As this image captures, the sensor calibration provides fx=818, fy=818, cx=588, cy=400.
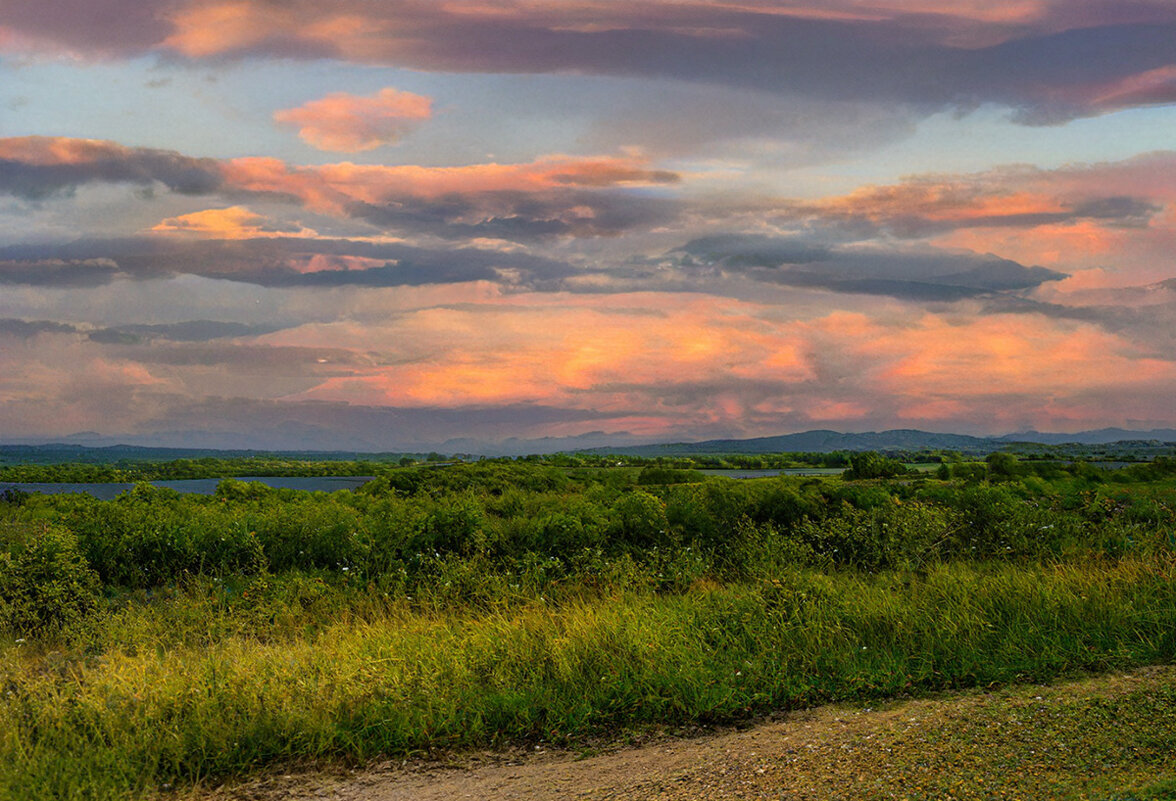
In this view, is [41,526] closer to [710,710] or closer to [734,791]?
[710,710]

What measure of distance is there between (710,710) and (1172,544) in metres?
9.48

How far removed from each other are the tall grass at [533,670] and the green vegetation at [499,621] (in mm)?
28

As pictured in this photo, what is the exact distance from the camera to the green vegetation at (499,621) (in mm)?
6359

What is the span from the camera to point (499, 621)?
870 cm

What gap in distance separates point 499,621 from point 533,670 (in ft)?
4.79

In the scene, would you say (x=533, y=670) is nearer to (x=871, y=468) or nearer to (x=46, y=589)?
(x=46, y=589)

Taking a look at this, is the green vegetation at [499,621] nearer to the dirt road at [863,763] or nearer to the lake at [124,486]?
the dirt road at [863,763]

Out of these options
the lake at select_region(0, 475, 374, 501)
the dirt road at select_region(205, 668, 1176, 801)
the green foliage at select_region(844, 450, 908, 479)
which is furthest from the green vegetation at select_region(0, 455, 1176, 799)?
the green foliage at select_region(844, 450, 908, 479)

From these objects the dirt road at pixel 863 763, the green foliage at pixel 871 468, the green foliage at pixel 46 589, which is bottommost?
the green foliage at pixel 871 468

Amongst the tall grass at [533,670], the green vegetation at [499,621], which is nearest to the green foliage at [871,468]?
the green vegetation at [499,621]

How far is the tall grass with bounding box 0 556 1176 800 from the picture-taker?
613 centimetres

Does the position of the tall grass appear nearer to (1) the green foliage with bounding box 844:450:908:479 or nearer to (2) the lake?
(2) the lake

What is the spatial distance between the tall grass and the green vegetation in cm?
3

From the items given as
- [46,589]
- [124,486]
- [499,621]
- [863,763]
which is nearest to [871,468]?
[124,486]
